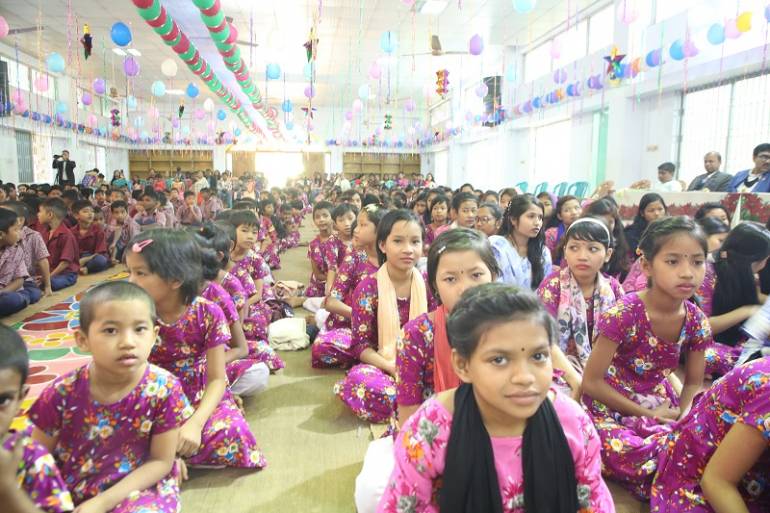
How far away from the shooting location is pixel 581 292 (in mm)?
2283

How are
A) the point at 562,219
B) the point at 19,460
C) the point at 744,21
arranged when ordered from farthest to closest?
the point at 744,21 < the point at 562,219 < the point at 19,460

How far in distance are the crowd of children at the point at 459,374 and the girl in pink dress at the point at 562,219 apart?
0.57m

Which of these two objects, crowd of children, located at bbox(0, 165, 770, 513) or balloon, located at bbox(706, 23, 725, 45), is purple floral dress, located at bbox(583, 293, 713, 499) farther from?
balloon, located at bbox(706, 23, 725, 45)

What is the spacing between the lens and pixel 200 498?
1.75 m

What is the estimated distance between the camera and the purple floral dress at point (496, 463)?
1080 millimetres

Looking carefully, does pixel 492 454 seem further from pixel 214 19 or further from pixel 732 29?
pixel 214 19

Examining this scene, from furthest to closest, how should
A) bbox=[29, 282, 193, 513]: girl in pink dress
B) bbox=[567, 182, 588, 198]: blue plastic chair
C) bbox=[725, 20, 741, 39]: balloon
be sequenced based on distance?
bbox=[567, 182, 588, 198]: blue plastic chair → bbox=[725, 20, 741, 39]: balloon → bbox=[29, 282, 193, 513]: girl in pink dress

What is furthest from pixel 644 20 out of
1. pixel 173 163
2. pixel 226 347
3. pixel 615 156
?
pixel 173 163

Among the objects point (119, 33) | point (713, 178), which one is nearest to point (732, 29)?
point (713, 178)

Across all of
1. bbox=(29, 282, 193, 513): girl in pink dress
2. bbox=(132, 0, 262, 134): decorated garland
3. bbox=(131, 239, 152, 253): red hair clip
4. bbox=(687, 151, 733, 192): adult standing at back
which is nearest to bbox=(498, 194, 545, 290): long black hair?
bbox=(131, 239, 152, 253): red hair clip

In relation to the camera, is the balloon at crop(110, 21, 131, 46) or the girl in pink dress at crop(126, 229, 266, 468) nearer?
the girl in pink dress at crop(126, 229, 266, 468)

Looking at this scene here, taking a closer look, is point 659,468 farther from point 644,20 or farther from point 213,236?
point 644,20

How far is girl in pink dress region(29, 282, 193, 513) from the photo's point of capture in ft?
4.46

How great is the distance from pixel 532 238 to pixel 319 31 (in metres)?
7.42
